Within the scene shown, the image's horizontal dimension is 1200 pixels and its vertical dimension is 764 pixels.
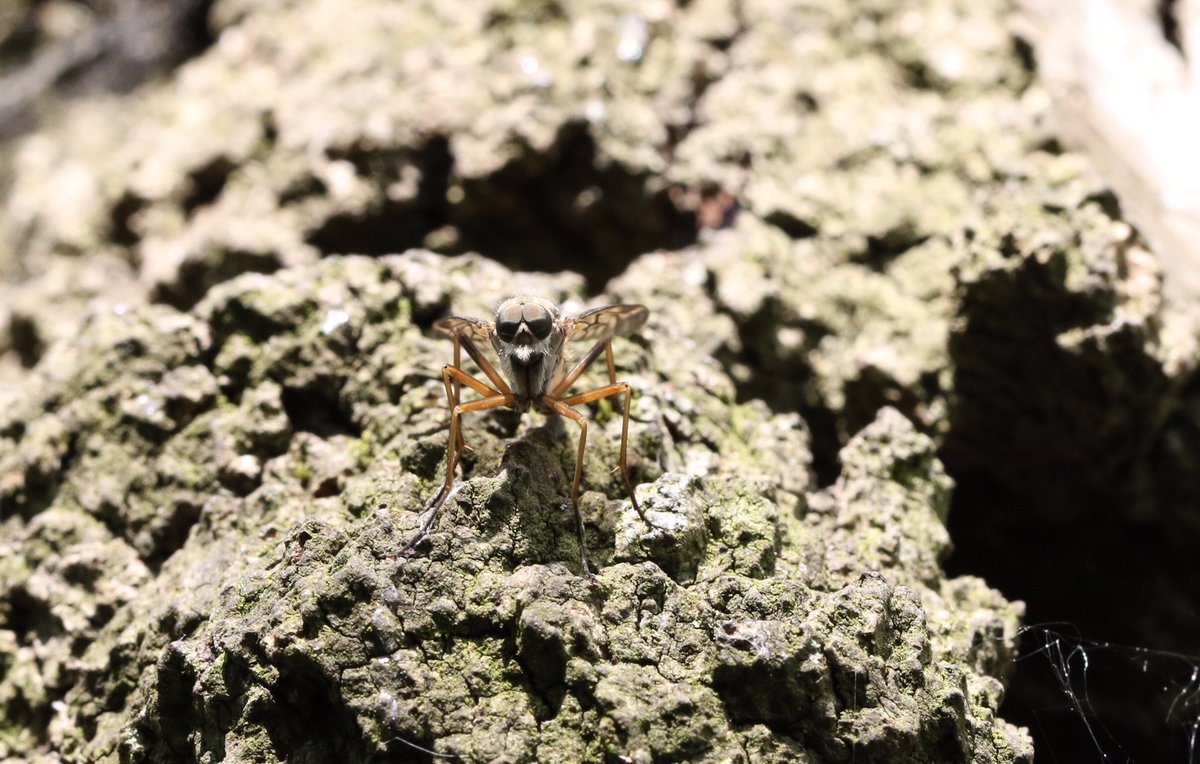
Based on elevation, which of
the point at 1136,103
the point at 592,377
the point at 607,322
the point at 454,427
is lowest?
the point at 592,377

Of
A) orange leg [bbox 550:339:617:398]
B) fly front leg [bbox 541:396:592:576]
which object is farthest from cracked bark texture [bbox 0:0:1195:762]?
orange leg [bbox 550:339:617:398]

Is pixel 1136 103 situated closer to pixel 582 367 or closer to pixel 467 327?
pixel 582 367

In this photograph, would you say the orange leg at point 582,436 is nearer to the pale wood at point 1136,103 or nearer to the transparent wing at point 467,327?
the transparent wing at point 467,327

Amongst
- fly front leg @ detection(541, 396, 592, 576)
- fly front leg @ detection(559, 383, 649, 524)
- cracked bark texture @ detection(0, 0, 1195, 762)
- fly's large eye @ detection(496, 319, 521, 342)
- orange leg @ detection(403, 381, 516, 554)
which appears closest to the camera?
cracked bark texture @ detection(0, 0, 1195, 762)

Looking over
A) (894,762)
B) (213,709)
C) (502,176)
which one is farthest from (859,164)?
(213,709)

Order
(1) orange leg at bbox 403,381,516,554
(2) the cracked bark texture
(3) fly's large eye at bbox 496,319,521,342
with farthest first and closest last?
(3) fly's large eye at bbox 496,319,521,342
(1) orange leg at bbox 403,381,516,554
(2) the cracked bark texture

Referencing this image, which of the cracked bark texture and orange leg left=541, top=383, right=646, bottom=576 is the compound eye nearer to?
orange leg left=541, top=383, right=646, bottom=576

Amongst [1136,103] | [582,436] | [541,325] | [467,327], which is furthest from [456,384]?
[1136,103]
